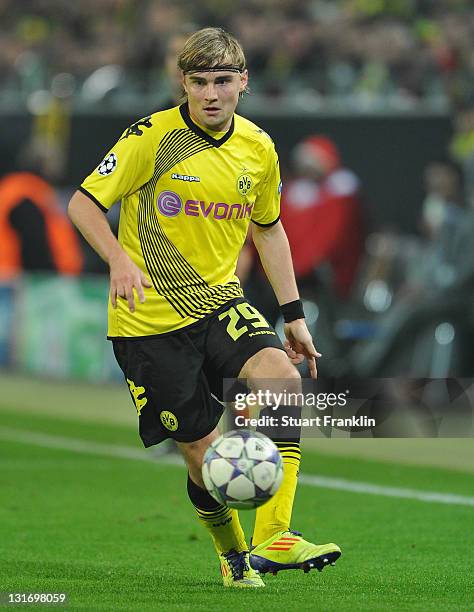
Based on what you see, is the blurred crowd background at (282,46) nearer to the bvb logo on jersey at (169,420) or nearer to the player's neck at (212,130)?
the player's neck at (212,130)

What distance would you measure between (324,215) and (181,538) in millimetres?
8821

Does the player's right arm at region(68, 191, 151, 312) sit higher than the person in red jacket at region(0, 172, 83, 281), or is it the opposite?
the player's right arm at region(68, 191, 151, 312)

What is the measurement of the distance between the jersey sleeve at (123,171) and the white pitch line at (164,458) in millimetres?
4297

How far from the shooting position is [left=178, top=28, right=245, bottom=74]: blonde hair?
20.3 ft

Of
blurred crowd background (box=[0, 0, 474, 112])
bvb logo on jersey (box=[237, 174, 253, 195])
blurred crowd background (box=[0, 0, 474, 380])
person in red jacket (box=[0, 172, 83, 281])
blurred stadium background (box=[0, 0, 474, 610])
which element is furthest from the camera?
person in red jacket (box=[0, 172, 83, 281])

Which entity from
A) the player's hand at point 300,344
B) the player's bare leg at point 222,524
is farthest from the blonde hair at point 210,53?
the player's bare leg at point 222,524

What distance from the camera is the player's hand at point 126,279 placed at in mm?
5852

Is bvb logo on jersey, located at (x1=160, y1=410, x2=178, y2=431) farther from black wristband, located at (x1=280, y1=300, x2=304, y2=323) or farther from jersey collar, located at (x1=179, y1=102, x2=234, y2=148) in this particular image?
jersey collar, located at (x1=179, y1=102, x2=234, y2=148)

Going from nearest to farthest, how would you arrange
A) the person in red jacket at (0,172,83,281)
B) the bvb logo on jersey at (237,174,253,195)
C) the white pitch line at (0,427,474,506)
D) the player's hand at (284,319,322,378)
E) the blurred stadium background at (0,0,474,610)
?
the bvb logo on jersey at (237,174,253,195), the player's hand at (284,319,322,378), the white pitch line at (0,427,474,506), the blurred stadium background at (0,0,474,610), the person in red jacket at (0,172,83,281)

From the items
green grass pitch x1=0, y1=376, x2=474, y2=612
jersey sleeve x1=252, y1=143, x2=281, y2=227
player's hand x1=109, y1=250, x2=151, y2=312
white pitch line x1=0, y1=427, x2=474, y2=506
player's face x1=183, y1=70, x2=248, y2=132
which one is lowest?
white pitch line x1=0, y1=427, x2=474, y2=506

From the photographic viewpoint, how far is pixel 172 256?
6.38 meters

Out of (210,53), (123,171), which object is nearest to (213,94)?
(210,53)

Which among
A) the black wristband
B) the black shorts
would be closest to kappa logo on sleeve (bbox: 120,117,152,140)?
the black shorts

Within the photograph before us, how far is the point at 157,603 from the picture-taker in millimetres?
5891
